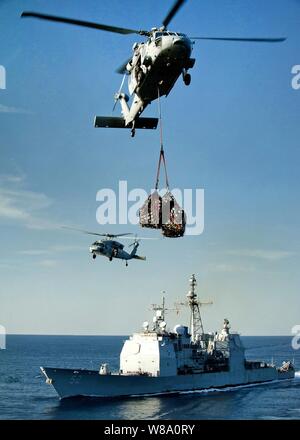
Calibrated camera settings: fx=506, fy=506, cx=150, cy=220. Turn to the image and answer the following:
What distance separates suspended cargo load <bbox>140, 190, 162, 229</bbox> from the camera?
1630 centimetres

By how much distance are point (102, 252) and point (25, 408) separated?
1023 centimetres

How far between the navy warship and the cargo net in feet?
53.1

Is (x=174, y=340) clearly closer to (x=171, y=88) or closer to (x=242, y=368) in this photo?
(x=242, y=368)

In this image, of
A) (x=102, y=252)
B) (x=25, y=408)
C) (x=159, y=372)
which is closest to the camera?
(x=102, y=252)

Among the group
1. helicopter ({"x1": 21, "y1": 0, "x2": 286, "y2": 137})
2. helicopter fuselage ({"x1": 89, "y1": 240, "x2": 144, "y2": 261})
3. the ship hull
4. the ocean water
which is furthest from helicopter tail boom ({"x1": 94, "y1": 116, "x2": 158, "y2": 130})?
the ship hull

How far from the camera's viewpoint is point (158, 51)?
13281 millimetres

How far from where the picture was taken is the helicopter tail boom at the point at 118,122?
17.2m

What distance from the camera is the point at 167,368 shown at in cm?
3238

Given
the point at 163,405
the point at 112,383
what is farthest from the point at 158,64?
the point at 112,383

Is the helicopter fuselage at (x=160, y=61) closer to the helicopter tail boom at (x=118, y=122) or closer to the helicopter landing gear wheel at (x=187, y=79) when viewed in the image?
the helicopter landing gear wheel at (x=187, y=79)

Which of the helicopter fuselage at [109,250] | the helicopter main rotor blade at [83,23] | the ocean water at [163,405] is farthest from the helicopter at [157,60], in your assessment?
the ocean water at [163,405]

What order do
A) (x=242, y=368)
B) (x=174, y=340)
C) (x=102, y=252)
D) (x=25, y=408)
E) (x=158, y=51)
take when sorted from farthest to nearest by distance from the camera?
(x=242, y=368) < (x=174, y=340) < (x=25, y=408) < (x=102, y=252) < (x=158, y=51)

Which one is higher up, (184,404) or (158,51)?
(158,51)
